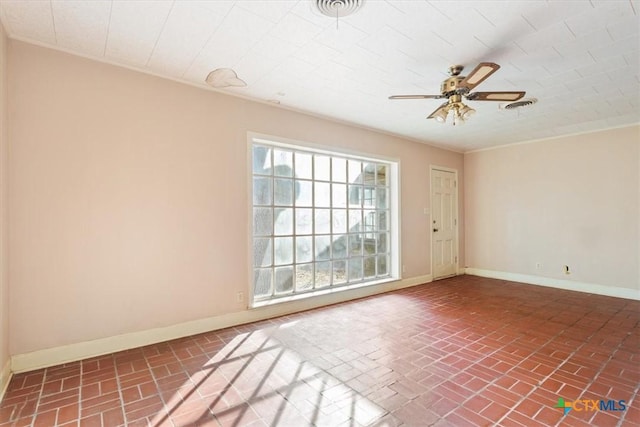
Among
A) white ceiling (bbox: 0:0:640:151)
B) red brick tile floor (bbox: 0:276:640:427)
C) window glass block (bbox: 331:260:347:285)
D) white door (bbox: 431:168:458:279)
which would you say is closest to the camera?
red brick tile floor (bbox: 0:276:640:427)

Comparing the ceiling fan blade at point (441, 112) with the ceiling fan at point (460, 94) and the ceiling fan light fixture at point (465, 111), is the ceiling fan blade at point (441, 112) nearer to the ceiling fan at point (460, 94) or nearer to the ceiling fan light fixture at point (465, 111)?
the ceiling fan at point (460, 94)

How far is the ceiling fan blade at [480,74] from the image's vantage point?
2.21 metres

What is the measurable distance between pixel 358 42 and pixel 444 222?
14.8ft

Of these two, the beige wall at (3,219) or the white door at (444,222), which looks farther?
the white door at (444,222)

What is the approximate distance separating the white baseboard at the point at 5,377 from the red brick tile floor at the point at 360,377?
0.06 m

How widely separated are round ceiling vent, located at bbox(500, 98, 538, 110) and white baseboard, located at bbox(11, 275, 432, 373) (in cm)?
311

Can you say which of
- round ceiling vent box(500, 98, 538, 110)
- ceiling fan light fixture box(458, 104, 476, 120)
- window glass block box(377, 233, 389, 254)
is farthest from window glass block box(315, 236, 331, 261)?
round ceiling vent box(500, 98, 538, 110)

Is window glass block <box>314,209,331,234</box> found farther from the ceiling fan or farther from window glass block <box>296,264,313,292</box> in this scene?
the ceiling fan

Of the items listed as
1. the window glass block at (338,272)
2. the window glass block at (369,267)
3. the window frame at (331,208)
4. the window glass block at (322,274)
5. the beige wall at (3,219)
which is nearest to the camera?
the beige wall at (3,219)

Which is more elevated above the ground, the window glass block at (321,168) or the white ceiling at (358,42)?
the white ceiling at (358,42)

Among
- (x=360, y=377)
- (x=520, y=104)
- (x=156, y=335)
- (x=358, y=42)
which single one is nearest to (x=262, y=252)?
(x=156, y=335)

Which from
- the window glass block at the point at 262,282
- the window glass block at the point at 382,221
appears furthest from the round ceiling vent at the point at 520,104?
the window glass block at the point at 262,282

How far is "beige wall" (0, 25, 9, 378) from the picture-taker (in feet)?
7.11

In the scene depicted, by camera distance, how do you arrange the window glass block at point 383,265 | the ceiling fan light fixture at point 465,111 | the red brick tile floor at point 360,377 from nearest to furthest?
1. the red brick tile floor at point 360,377
2. the ceiling fan light fixture at point 465,111
3. the window glass block at point 383,265
